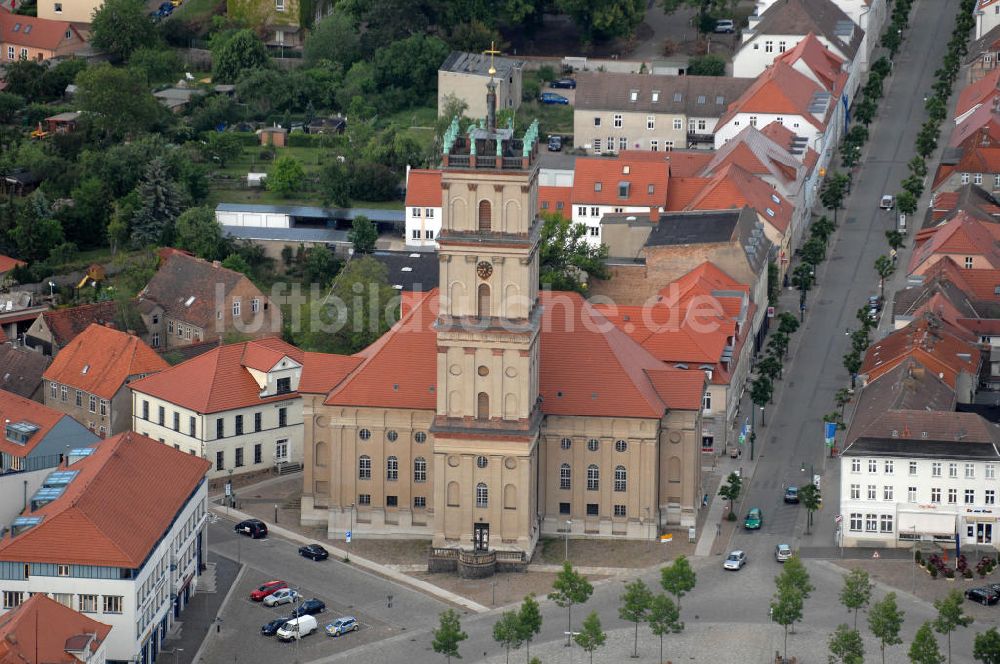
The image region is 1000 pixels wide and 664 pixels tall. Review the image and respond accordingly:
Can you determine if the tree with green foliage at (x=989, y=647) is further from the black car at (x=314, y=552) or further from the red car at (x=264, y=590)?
the black car at (x=314, y=552)

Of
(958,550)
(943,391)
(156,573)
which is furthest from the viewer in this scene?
(943,391)

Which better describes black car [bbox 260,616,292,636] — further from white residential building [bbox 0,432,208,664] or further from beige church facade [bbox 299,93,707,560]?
beige church facade [bbox 299,93,707,560]

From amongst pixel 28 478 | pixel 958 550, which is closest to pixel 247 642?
pixel 28 478

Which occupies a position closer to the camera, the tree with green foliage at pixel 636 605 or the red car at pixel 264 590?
the tree with green foliage at pixel 636 605

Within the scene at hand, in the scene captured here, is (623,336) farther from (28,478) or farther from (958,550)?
(28,478)

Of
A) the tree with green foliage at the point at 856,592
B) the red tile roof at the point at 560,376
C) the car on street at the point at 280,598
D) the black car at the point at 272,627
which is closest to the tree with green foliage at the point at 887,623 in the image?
the tree with green foliage at the point at 856,592

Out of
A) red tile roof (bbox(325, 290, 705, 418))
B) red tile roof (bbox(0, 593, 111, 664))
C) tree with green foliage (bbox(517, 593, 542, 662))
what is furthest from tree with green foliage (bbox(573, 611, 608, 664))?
red tile roof (bbox(0, 593, 111, 664))

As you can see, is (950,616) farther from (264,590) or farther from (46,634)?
(46,634)
